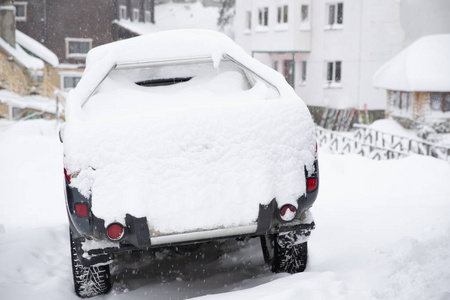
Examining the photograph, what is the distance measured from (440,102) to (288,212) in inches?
847

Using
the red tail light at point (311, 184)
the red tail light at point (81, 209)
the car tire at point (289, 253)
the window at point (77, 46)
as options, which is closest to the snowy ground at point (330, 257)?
the car tire at point (289, 253)

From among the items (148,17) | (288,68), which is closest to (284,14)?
(288,68)

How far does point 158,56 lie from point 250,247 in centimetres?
208

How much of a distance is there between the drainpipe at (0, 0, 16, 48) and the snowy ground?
26364 millimetres

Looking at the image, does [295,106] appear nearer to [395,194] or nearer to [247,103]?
[247,103]

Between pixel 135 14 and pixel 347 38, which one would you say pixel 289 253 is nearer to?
pixel 347 38

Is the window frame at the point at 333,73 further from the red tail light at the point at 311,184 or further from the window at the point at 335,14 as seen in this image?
the red tail light at the point at 311,184

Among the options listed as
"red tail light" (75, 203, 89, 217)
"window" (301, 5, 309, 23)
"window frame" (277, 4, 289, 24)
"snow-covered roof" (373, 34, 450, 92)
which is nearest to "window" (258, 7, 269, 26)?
"window frame" (277, 4, 289, 24)

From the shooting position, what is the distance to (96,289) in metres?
3.75

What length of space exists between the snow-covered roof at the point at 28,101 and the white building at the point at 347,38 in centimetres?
1422

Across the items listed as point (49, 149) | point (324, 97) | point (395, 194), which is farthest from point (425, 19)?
point (395, 194)

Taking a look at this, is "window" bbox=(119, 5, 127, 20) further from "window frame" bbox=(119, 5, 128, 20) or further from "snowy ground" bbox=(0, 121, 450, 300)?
"snowy ground" bbox=(0, 121, 450, 300)

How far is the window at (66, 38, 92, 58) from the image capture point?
114 ft

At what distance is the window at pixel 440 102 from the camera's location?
22.3m
